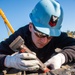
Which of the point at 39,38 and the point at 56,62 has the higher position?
the point at 39,38

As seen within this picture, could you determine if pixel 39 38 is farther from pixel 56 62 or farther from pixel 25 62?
pixel 25 62

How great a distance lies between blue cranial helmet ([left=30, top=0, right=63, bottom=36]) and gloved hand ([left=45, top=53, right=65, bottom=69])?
0.30 m

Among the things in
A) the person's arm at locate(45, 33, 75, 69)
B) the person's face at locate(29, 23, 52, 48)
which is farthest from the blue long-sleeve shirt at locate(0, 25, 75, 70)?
the person's face at locate(29, 23, 52, 48)

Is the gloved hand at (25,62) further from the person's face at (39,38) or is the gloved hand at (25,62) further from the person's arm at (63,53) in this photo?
the person's face at (39,38)

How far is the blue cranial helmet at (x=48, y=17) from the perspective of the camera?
8.07ft

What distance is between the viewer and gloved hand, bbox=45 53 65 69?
2435 mm

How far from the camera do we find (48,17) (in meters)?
2.45

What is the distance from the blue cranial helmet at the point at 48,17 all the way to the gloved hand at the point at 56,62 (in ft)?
0.97

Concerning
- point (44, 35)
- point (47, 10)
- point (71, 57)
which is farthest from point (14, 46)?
point (71, 57)

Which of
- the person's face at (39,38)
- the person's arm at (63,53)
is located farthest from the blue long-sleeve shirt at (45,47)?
the person's face at (39,38)

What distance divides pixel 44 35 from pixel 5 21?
10118mm

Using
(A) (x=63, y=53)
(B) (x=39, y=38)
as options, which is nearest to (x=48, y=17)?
(B) (x=39, y=38)

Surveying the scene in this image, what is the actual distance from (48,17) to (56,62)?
54cm

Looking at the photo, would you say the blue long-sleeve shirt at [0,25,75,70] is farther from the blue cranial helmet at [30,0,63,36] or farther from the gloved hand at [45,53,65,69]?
the blue cranial helmet at [30,0,63,36]
